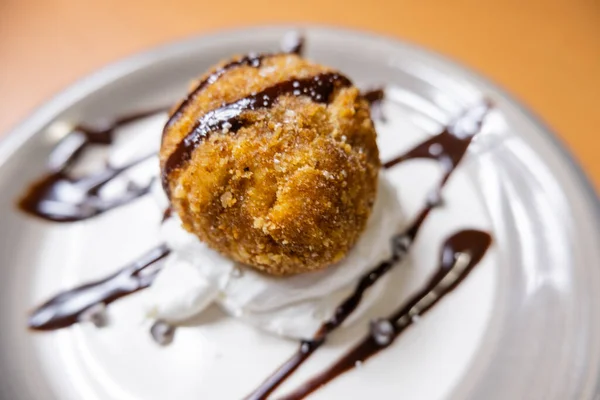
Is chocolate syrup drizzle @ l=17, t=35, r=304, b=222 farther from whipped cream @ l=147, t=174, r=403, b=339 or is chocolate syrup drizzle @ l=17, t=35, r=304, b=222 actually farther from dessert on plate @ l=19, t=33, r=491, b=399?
whipped cream @ l=147, t=174, r=403, b=339

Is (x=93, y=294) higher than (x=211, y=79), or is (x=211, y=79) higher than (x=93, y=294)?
(x=211, y=79)

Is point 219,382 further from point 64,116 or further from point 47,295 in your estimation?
point 64,116

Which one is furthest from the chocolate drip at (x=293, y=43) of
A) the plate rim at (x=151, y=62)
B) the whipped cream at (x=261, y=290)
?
the whipped cream at (x=261, y=290)

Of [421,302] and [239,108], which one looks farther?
[421,302]

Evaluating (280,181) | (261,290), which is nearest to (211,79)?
(280,181)

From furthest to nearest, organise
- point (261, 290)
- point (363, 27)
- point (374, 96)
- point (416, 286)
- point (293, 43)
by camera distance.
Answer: point (363, 27), point (293, 43), point (374, 96), point (416, 286), point (261, 290)

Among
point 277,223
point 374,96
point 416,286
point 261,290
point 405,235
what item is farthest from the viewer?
point 374,96

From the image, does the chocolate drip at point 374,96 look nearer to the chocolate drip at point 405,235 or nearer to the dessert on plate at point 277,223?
the chocolate drip at point 405,235

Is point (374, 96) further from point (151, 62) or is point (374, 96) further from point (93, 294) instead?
point (93, 294)
